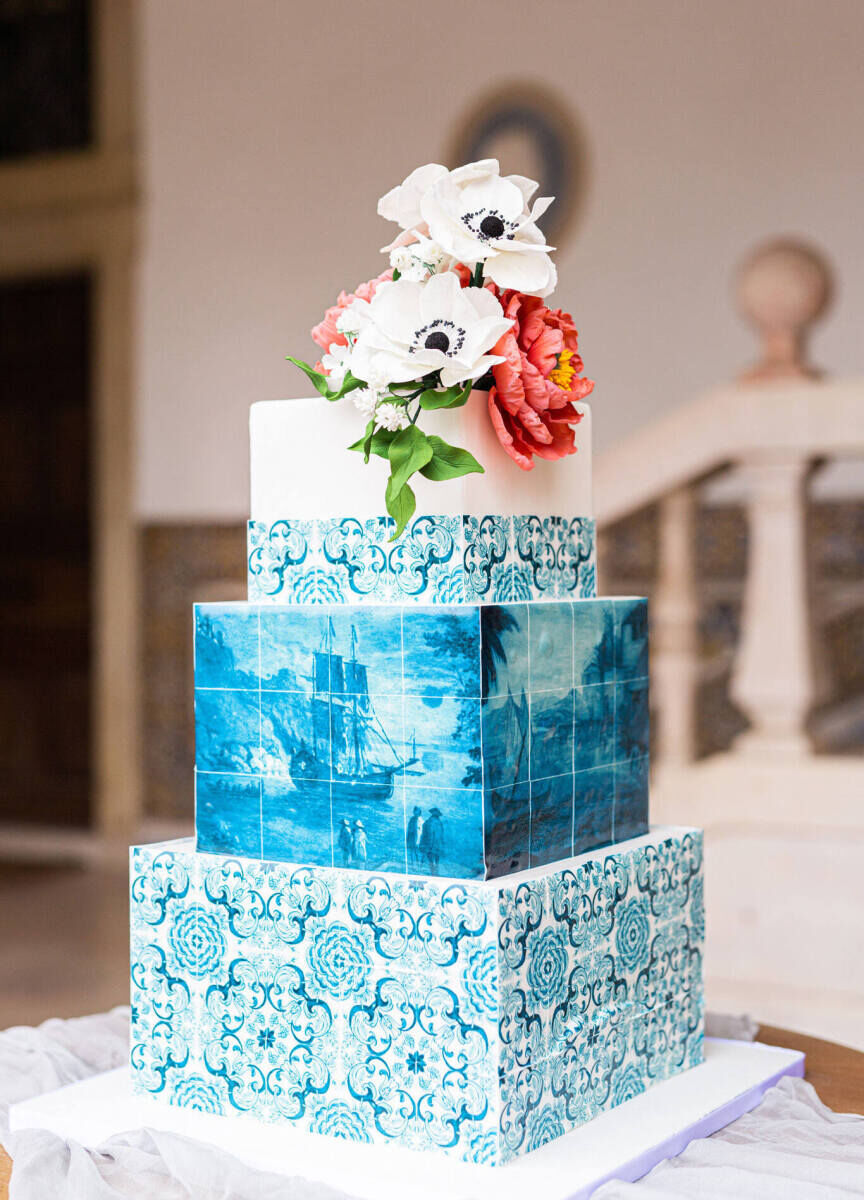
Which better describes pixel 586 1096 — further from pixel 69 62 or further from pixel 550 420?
pixel 69 62

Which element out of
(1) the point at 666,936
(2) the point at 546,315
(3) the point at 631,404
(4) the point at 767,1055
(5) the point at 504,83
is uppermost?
(5) the point at 504,83

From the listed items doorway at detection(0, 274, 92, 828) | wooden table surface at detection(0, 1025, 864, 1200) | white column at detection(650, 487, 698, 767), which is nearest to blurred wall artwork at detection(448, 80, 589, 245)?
doorway at detection(0, 274, 92, 828)

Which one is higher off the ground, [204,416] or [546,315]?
[204,416]

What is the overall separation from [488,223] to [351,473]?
0.92 ft

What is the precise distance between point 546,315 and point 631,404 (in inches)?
137

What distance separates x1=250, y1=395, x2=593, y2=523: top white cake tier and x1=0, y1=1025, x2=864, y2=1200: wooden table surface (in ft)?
2.34

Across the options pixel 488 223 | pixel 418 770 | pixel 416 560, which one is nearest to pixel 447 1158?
pixel 418 770

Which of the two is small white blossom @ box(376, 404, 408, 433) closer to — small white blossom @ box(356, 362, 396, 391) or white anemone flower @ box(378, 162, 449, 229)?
small white blossom @ box(356, 362, 396, 391)

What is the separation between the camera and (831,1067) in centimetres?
183

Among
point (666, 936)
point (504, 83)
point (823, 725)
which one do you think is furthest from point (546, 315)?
point (504, 83)

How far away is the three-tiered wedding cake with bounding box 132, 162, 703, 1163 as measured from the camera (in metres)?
1.44

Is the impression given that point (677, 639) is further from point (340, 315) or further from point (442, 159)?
point (442, 159)

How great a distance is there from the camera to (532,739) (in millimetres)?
1516

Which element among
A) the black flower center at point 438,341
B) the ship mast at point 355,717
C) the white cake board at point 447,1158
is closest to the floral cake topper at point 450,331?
the black flower center at point 438,341
